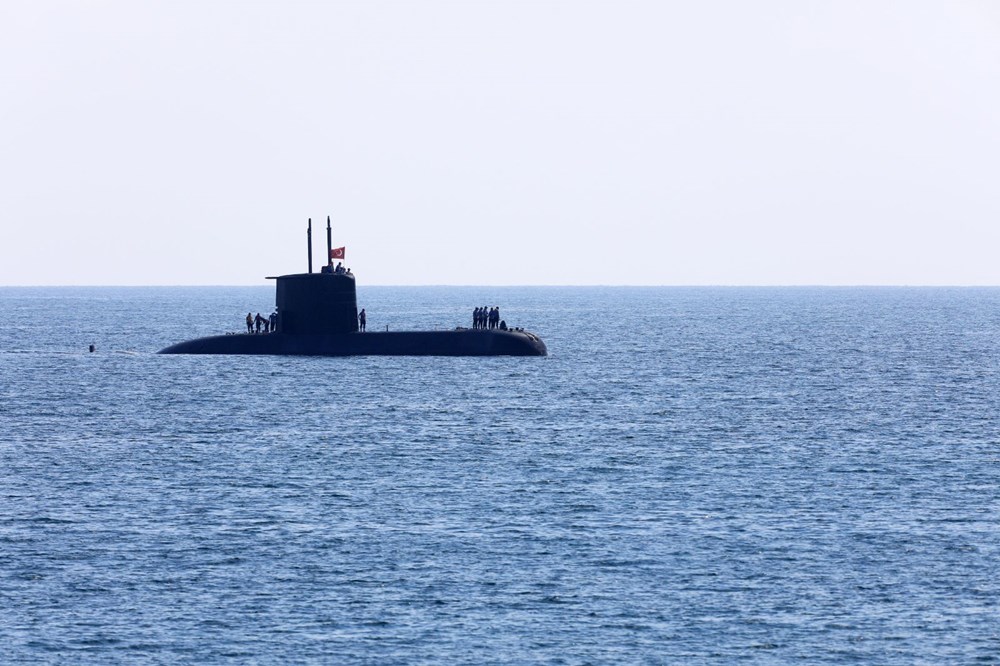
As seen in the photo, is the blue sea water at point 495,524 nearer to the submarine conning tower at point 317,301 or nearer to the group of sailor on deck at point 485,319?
the submarine conning tower at point 317,301

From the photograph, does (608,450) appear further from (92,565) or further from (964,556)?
(92,565)

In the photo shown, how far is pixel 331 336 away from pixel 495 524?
49.5m

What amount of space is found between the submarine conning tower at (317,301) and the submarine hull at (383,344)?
650mm

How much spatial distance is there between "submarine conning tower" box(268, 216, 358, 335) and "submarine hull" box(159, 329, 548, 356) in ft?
2.13

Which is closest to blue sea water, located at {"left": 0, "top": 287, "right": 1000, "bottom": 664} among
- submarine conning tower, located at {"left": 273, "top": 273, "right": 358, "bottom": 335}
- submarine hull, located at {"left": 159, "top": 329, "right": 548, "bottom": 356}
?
submarine conning tower, located at {"left": 273, "top": 273, "right": 358, "bottom": 335}

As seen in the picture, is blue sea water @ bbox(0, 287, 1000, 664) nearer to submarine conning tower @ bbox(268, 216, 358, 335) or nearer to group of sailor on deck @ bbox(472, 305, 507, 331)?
submarine conning tower @ bbox(268, 216, 358, 335)

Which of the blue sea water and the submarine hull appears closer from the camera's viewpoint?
the blue sea water

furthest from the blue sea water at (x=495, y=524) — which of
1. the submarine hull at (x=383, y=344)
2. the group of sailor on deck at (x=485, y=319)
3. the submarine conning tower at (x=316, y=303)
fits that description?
the group of sailor on deck at (x=485, y=319)

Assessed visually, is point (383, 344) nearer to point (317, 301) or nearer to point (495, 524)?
point (317, 301)

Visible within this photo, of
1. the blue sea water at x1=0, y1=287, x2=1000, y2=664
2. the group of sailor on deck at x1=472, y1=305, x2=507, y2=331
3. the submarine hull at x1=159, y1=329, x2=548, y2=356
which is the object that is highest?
the group of sailor on deck at x1=472, y1=305, x2=507, y2=331

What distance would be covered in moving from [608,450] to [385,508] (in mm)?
14173

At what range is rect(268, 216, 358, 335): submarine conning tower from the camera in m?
→ 86.4

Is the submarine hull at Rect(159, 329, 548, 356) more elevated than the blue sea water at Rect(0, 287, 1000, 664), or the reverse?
the submarine hull at Rect(159, 329, 548, 356)

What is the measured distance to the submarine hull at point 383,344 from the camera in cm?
9056
